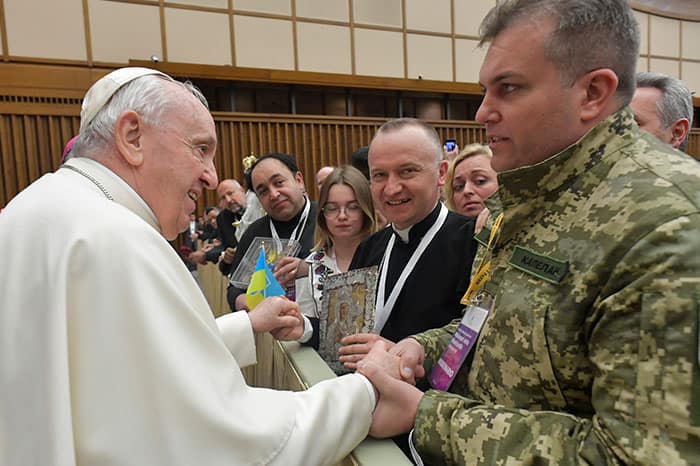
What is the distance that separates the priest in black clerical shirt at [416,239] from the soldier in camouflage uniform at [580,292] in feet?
1.84

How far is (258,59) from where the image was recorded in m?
8.27

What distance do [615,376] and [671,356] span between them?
3.5 inches

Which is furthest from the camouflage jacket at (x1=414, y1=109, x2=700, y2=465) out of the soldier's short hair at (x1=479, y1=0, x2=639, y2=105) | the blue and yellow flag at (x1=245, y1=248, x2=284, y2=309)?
the blue and yellow flag at (x1=245, y1=248, x2=284, y2=309)

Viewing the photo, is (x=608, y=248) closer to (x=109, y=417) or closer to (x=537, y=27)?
(x=537, y=27)

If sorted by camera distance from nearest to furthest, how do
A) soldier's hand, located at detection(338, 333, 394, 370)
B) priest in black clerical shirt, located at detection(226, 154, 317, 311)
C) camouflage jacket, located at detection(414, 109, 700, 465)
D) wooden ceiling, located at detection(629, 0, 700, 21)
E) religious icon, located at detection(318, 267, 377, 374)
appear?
camouflage jacket, located at detection(414, 109, 700, 465)
soldier's hand, located at detection(338, 333, 394, 370)
religious icon, located at detection(318, 267, 377, 374)
priest in black clerical shirt, located at detection(226, 154, 317, 311)
wooden ceiling, located at detection(629, 0, 700, 21)

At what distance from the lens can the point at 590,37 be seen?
2.92 ft

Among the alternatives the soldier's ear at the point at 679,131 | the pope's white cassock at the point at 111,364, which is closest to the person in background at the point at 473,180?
the soldier's ear at the point at 679,131

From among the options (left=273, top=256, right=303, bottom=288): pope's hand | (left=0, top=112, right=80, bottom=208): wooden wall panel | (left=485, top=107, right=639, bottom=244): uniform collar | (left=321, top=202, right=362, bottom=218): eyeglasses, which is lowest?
(left=273, top=256, right=303, bottom=288): pope's hand

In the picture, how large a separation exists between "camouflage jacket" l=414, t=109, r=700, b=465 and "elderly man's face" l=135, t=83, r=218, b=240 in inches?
33.9

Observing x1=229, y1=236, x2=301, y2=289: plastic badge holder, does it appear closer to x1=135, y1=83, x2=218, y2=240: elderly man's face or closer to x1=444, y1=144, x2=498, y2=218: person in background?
x1=444, y1=144, x2=498, y2=218: person in background

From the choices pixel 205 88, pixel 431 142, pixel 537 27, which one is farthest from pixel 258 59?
pixel 537 27

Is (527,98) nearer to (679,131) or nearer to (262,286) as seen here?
(262,286)

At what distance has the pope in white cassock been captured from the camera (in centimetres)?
91

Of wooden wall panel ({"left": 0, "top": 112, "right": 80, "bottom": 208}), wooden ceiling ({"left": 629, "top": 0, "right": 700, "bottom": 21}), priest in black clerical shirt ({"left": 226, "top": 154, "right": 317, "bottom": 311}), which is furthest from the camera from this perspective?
wooden ceiling ({"left": 629, "top": 0, "right": 700, "bottom": 21})
